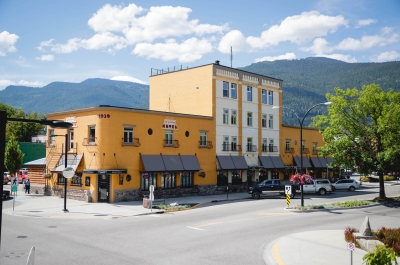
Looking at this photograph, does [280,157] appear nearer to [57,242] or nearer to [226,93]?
Answer: [226,93]

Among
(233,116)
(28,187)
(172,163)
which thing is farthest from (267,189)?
(28,187)

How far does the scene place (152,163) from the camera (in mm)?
34719

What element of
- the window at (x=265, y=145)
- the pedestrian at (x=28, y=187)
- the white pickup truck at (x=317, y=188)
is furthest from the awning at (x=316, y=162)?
the pedestrian at (x=28, y=187)

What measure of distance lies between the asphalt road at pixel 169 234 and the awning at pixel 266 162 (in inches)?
739

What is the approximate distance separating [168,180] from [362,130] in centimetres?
1863

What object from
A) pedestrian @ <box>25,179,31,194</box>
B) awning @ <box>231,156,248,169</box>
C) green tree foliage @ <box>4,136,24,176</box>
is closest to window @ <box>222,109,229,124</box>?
awning @ <box>231,156,248,169</box>

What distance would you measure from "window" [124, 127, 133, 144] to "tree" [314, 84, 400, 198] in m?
18.0

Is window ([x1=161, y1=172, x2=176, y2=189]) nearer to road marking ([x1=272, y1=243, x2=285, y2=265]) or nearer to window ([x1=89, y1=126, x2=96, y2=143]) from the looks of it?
window ([x1=89, y1=126, x2=96, y2=143])

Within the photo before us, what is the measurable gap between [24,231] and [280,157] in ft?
121

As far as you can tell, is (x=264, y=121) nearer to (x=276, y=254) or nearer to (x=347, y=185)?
(x=347, y=185)

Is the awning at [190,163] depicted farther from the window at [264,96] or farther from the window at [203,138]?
the window at [264,96]

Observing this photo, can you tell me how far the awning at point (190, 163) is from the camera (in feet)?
123

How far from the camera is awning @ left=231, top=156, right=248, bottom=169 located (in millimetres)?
43131

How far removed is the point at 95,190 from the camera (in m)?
32.3
